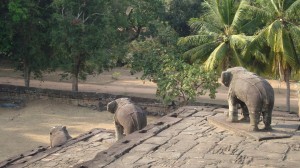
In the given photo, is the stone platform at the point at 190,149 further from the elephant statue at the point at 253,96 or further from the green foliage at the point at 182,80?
the green foliage at the point at 182,80

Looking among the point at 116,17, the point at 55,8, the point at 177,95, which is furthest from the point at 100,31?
the point at 177,95

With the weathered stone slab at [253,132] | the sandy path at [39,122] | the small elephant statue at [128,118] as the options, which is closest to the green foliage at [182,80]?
the sandy path at [39,122]

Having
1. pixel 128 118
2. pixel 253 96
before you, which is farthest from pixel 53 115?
pixel 253 96

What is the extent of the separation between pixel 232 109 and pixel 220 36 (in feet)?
33.8

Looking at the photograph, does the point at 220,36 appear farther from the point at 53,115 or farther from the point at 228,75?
the point at 228,75

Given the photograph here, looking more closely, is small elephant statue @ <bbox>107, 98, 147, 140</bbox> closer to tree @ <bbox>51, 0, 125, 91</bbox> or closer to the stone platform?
the stone platform

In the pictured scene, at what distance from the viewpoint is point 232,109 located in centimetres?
1000

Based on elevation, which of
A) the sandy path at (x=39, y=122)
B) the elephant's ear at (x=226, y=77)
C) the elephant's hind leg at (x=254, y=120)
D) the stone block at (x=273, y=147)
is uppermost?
the elephant's ear at (x=226, y=77)

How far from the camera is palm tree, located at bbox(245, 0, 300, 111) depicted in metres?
17.5

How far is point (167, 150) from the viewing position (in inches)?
329

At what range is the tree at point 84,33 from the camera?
2281 cm

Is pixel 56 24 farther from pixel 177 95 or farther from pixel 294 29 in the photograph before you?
pixel 294 29

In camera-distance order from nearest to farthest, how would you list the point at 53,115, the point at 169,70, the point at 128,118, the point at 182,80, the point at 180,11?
the point at 128,118
the point at 182,80
the point at 169,70
the point at 53,115
the point at 180,11

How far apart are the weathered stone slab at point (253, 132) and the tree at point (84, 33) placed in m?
13.0
